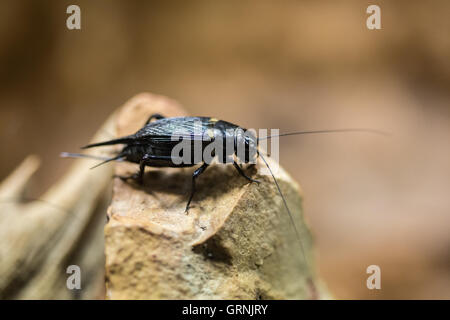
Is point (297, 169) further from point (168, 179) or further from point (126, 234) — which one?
point (126, 234)

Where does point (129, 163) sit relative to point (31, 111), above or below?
below

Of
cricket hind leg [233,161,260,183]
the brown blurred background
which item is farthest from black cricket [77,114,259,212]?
the brown blurred background

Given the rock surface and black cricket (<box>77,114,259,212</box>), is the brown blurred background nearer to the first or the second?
the rock surface

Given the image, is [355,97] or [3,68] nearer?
[3,68]

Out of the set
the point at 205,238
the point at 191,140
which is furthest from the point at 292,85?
the point at 205,238

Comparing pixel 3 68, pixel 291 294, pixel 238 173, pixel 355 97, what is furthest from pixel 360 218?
pixel 3 68

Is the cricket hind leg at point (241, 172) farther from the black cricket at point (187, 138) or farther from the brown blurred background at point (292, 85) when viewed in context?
the brown blurred background at point (292, 85)

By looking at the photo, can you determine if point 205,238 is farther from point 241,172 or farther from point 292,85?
point 292,85

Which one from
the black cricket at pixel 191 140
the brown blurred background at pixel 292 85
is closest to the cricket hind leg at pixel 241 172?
the black cricket at pixel 191 140
